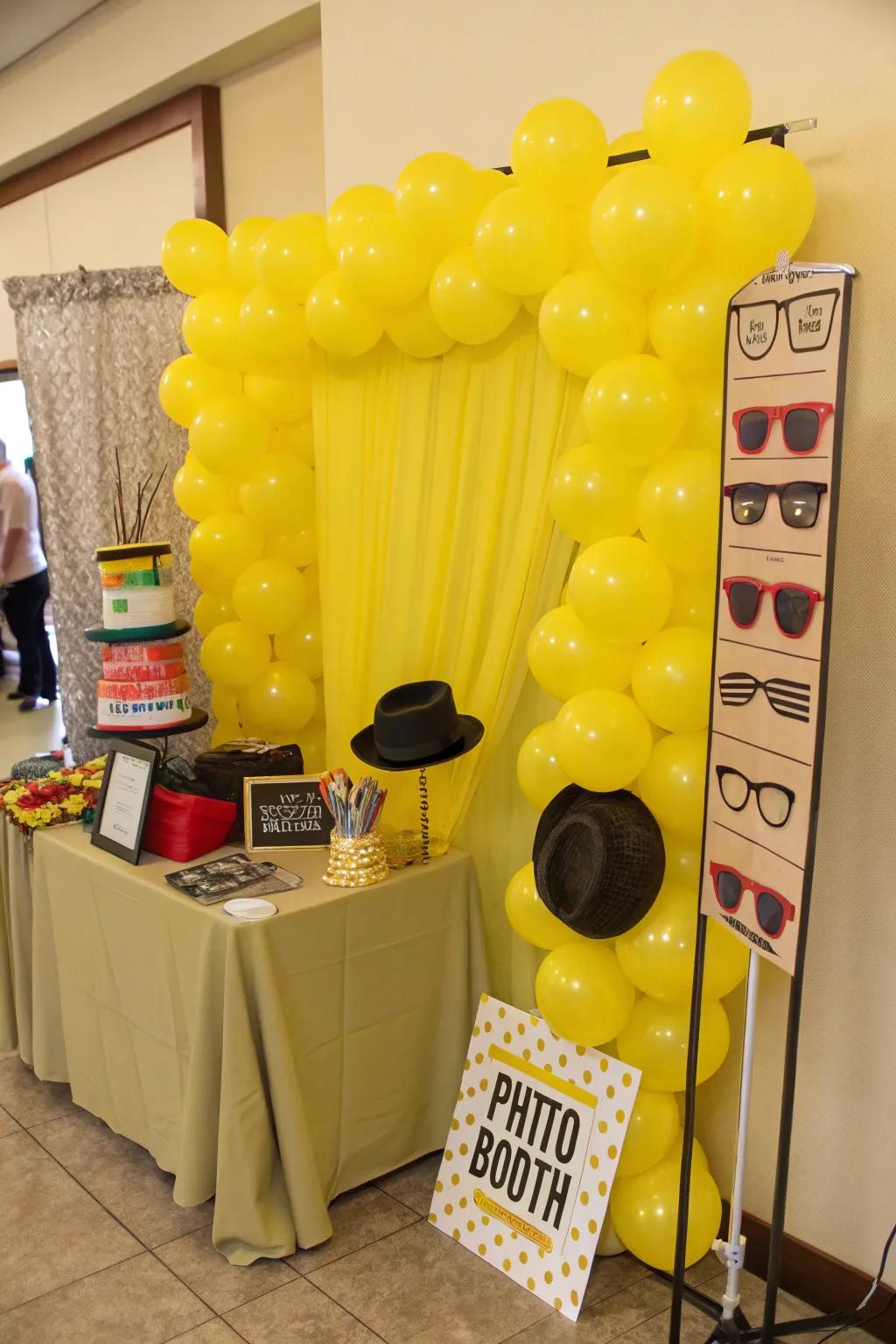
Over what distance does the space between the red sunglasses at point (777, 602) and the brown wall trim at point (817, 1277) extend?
1.28 meters

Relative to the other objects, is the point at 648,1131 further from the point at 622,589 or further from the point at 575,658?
the point at 622,589

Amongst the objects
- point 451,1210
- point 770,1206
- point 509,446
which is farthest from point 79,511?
point 770,1206

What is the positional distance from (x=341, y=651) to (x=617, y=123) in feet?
4.15

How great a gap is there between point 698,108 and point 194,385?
4.67 feet

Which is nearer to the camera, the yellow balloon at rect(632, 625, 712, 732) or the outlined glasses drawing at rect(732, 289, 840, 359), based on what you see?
the outlined glasses drawing at rect(732, 289, 840, 359)

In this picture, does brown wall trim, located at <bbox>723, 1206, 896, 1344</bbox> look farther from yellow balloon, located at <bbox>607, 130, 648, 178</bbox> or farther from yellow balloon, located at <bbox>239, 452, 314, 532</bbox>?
yellow balloon, located at <bbox>607, 130, 648, 178</bbox>

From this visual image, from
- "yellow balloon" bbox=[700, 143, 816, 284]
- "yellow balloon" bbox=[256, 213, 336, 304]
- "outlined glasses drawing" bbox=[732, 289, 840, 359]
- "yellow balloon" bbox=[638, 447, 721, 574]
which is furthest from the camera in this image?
"yellow balloon" bbox=[256, 213, 336, 304]

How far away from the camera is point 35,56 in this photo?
4.30 m

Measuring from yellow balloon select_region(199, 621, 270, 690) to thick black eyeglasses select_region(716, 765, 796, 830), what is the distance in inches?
57.3

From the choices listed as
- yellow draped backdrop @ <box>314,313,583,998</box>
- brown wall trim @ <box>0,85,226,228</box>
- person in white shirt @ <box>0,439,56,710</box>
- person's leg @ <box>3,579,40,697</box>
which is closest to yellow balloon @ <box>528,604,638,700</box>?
yellow draped backdrop @ <box>314,313,583,998</box>

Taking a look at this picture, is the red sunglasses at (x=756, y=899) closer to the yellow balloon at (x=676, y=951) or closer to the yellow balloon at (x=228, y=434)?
the yellow balloon at (x=676, y=951)

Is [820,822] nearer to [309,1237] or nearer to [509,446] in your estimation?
[509,446]

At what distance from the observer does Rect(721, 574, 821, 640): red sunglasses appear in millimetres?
1577

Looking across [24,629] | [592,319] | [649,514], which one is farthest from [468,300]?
[24,629]
